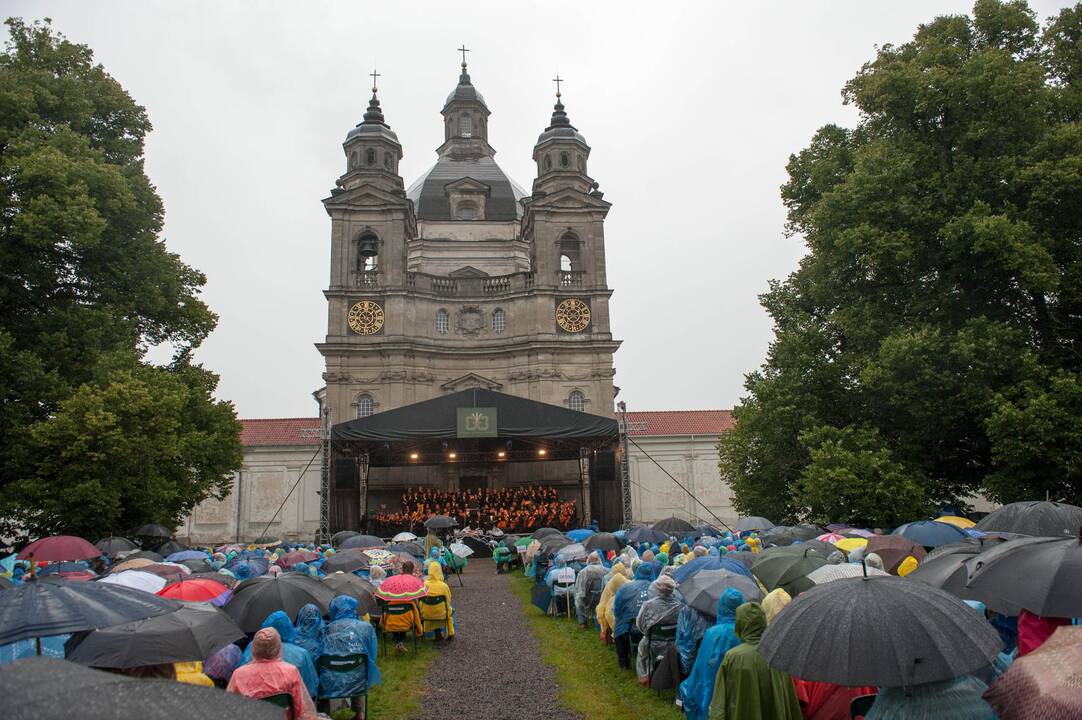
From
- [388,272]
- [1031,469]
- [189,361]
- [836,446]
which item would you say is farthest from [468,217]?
[1031,469]

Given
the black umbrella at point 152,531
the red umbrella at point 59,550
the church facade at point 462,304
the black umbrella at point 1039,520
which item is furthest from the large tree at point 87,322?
the black umbrella at point 1039,520

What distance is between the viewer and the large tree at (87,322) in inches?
667

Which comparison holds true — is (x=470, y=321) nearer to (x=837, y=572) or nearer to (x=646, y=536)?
(x=646, y=536)

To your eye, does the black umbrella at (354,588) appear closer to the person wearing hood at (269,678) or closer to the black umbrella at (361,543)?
the person wearing hood at (269,678)

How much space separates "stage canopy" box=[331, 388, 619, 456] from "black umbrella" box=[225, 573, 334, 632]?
57.7 feet

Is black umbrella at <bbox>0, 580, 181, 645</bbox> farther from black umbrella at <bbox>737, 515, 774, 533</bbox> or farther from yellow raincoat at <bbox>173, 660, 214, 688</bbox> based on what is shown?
black umbrella at <bbox>737, 515, 774, 533</bbox>

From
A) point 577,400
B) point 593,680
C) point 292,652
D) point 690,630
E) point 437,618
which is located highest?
point 577,400

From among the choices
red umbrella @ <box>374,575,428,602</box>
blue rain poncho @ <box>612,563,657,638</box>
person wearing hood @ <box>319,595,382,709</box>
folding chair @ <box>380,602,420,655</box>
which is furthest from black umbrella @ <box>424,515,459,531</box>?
person wearing hood @ <box>319,595,382,709</box>

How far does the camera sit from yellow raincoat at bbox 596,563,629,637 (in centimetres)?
1046

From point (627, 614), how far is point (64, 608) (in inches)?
244

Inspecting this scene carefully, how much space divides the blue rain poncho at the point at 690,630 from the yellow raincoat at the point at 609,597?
2.36 m

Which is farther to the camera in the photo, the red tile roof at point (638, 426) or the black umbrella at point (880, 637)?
the red tile roof at point (638, 426)

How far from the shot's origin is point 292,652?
661 cm

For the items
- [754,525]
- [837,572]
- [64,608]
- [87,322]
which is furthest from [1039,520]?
[87,322]
